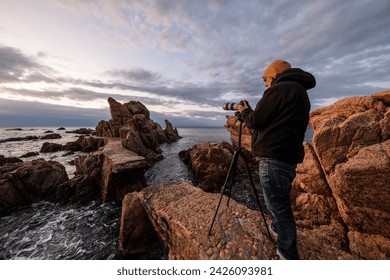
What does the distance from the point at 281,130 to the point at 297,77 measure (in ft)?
3.19

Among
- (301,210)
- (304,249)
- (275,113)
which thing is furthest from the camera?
(301,210)

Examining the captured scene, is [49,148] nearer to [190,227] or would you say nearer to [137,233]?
[137,233]

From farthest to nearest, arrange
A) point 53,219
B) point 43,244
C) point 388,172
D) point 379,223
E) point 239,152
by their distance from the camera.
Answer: point 53,219 → point 43,244 → point 379,223 → point 388,172 → point 239,152

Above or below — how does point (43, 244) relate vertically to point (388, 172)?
below

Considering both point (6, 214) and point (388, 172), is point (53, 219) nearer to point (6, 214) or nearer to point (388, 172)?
point (6, 214)

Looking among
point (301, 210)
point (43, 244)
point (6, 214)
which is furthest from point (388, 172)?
point (6, 214)

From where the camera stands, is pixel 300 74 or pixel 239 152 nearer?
pixel 300 74

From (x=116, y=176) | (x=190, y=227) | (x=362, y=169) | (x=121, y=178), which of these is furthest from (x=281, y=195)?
(x=121, y=178)

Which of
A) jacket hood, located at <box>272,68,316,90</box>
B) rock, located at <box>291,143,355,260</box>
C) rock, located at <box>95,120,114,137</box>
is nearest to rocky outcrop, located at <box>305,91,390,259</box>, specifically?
rock, located at <box>291,143,355,260</box>

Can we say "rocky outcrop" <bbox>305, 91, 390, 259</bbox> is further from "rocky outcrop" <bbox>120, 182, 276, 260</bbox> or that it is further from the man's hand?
the man's hand

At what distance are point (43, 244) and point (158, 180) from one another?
10707mm

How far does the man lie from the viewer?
270 centimetres

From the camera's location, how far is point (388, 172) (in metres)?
4.26

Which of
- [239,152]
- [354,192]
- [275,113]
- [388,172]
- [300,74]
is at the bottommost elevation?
[354,192]
